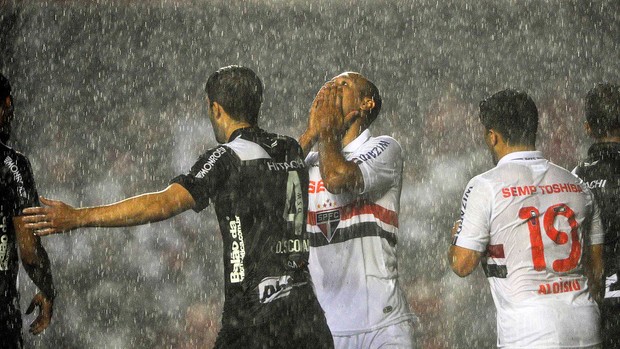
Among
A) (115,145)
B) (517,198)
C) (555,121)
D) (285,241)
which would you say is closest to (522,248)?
(517,198)

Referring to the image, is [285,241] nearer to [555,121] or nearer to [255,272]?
[255,272]

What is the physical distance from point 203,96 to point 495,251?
218 inches

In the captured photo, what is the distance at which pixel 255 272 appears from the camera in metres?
3.60

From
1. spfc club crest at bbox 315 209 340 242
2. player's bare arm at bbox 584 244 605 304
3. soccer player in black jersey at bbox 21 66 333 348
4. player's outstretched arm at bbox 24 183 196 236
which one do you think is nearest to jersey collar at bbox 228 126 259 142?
soccer player in black jersey at bbox 21 66 333 348

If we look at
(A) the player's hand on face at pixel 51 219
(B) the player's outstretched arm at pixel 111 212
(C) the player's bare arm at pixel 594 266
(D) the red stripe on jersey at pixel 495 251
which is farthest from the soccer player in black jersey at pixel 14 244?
(C) the player's bare arm at pixel 594 266

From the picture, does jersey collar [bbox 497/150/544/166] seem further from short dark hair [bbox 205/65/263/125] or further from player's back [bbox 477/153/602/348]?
short dark hair [bbox 205/65/263/125]

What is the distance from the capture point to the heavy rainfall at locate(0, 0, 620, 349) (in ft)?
27.6

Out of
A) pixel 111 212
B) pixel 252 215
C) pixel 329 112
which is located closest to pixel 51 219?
pixel 111 212

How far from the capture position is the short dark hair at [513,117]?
383 cm

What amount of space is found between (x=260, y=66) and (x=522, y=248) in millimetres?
5530

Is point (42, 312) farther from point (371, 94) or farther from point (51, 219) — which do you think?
point (371, 94)

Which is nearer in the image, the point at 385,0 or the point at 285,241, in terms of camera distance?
the point at 285,241

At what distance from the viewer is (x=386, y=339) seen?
411 cm

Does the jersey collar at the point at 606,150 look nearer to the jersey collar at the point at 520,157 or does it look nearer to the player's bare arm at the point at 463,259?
the jersey collar at the point at 520,157
